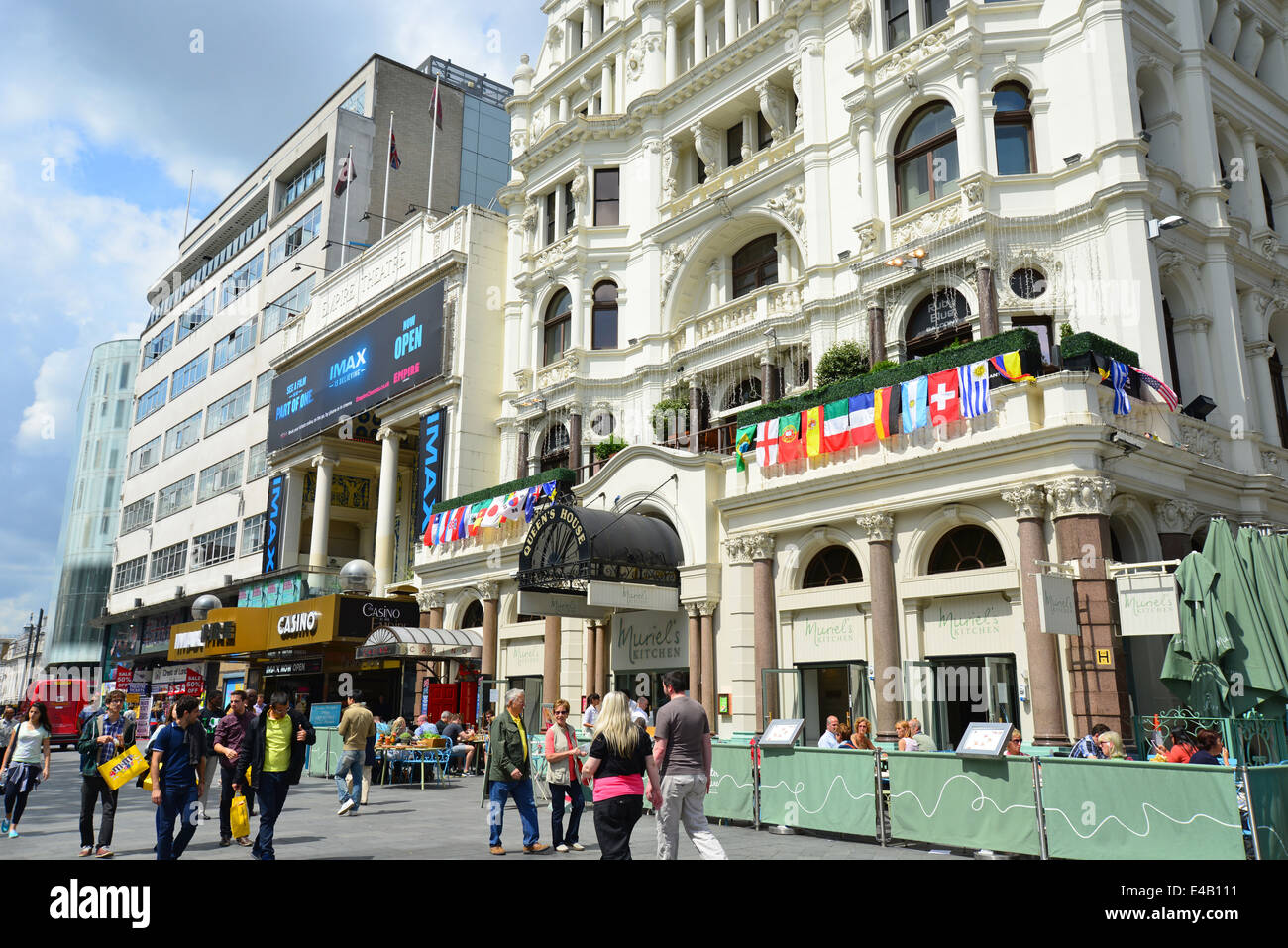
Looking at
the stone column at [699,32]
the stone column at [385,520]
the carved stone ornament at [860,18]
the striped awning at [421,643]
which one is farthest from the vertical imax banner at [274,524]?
the carved stone ornament at [860,18]

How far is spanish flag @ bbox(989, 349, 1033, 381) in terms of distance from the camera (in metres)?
18.8

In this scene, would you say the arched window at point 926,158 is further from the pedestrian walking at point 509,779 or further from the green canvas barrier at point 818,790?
the pedestrian walking at point 509,779

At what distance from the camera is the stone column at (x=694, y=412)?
2859cm

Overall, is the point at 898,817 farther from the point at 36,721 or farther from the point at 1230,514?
the point at 1230,514

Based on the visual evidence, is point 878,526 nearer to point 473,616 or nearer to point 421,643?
point 421,643

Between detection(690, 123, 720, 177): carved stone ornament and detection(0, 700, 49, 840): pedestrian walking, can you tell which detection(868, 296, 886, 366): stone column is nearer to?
detection(690, 123, 720, 177): carved stone ornament

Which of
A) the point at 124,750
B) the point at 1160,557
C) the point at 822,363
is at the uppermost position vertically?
the point at 822,363

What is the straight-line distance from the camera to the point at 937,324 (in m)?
23.8

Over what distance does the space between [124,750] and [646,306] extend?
22.6 metres

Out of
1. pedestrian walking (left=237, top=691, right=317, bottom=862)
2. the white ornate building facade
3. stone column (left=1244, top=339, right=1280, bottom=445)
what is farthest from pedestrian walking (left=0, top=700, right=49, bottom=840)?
stone column (left=1244, top=339, right=1280, bottom=445)

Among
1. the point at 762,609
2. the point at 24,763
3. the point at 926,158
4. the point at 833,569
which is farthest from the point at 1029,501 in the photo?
the point at 24,763

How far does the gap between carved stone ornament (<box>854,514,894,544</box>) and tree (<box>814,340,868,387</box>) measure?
441cm
